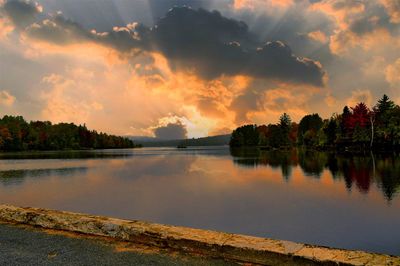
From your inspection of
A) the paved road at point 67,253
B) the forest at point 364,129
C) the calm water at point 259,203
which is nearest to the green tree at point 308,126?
the forest at point 364,129

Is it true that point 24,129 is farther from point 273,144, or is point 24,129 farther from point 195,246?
point 195,246

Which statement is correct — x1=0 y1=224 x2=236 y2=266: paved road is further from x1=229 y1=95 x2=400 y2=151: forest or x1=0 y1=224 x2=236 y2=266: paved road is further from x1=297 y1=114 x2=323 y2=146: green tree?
x1=297 y1=114 x2=323 y2=146: green tree

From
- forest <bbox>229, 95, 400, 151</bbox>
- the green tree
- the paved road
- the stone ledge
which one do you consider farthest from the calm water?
the green tree

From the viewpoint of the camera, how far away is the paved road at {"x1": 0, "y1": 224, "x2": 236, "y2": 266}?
6.65 metres

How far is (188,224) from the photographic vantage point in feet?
65.7

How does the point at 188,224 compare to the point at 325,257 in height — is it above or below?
below

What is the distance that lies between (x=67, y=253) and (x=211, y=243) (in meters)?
3.26

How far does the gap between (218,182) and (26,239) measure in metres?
32.5

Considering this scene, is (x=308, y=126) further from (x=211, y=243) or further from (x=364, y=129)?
(x=211, y=243)

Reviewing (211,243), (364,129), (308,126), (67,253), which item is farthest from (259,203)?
(308,126)

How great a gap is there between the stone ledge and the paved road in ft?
1.24

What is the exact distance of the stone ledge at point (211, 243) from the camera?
20.7ft

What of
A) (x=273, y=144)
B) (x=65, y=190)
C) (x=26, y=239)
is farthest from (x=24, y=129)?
(x=26, y=239)

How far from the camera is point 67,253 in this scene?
7156mm
